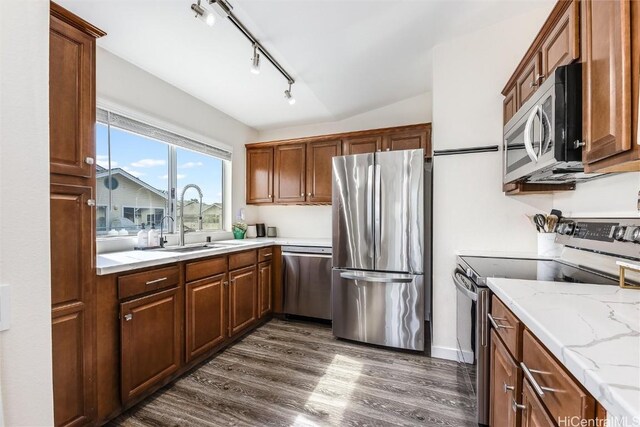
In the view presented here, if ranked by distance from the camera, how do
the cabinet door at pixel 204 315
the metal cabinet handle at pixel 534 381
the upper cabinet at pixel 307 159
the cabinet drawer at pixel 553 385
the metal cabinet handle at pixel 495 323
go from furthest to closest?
1. the upper cabinet at pixel 307 159
2. the cabinet door at pixel 204 315
3. the metal cabinet handle at pixel 495 323
4. the metal cabinet handle at pixel 534 381
5. the cabinet drawer at pixel 553 385

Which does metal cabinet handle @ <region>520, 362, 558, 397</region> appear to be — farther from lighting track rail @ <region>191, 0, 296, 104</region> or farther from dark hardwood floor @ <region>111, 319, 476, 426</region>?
lighting track rail @ <region>191, 0, 296, 104</region>

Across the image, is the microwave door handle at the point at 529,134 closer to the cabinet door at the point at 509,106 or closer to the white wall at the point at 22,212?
the cabinet door at the point at 509,106

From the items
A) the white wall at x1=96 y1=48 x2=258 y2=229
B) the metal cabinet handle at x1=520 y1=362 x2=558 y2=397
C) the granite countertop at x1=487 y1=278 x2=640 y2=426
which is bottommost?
the metal cabinet handle at x1=520 y1=362 x2=558 y2=397

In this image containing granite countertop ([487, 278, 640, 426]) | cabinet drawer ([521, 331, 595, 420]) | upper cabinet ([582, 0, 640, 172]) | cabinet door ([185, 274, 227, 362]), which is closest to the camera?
granite countertop ([487, 278, 640, 426])

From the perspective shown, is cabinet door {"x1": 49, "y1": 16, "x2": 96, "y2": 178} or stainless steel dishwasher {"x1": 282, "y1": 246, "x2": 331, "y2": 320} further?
stainless steel dishwasher {"x1": 282, "y1": 246, "x2": 331, "y2": 320}

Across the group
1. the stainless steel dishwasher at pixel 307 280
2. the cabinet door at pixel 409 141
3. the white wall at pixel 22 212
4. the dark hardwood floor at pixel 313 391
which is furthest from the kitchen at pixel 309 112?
the cabinet door at pixel 409 141

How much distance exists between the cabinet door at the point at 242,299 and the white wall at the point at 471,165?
70.4 inches

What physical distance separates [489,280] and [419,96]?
281 cm

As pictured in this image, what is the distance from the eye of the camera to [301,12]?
1830mm

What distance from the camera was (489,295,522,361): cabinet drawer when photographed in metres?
1.05

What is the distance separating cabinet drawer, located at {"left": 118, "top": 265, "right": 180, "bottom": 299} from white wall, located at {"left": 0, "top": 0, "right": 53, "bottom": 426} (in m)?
1.05

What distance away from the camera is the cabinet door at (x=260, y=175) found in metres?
3.83

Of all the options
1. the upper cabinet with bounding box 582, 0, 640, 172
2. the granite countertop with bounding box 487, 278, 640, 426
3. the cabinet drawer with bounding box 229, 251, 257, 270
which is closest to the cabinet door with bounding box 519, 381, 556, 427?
the granite countertop with bounding box 487, 278, 640, 426

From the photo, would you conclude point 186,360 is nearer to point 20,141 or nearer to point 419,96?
point 20,141
